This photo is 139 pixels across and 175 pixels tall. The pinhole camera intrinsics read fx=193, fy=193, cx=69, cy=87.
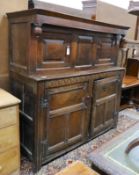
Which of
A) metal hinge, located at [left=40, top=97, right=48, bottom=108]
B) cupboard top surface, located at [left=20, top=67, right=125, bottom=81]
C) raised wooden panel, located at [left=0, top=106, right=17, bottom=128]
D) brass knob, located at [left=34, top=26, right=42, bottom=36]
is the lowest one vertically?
raised wooden panel, located at [left=0, top=106, right=17, bottom=128]

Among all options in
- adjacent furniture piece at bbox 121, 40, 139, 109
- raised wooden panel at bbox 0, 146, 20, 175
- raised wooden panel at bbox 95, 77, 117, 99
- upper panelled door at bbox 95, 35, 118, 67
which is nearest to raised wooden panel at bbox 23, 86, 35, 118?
raised wooden panel at bbox 0, 146, 20, 175

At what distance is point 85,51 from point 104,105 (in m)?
0.80

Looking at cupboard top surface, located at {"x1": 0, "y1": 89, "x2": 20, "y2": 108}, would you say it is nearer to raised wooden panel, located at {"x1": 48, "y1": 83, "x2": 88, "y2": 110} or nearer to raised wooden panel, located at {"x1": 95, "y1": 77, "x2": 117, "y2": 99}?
raised wooden panel, located at {"x1": 48, "y1": 83, "x2": 88, "y2": 110}

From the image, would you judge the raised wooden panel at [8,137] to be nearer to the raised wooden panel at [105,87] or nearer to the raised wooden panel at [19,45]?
the raised wooden panel at [19,45]

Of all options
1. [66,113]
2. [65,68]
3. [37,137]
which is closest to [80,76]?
[65,68]

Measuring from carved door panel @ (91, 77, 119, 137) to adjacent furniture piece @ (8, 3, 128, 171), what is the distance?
14 mm

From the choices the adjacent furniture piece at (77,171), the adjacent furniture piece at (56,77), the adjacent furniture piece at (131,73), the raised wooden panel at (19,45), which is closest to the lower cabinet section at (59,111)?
the adjacent furniture piece at (56,77)

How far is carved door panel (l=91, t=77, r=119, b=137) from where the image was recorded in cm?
240

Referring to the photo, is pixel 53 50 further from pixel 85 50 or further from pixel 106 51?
pixel 106 51

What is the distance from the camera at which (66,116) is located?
81.4 inches

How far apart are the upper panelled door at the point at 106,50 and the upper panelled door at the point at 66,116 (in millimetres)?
476

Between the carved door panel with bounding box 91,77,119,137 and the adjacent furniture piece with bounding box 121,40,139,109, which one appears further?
the adjacent furniture piece with bounding box 121,40,139,109

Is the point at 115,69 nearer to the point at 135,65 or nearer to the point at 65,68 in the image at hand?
the point at 65,68

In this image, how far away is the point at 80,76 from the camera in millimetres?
2070
